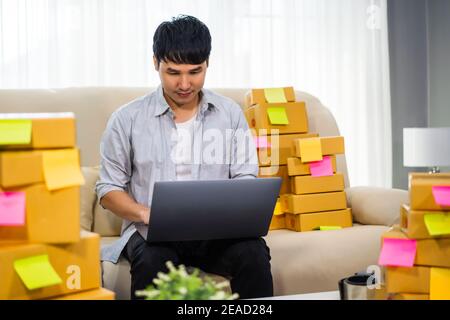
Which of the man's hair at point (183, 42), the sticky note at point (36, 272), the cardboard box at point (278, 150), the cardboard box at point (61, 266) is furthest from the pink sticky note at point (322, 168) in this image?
the sticky note at point (36, 272)

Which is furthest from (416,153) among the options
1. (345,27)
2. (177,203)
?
(177,203)

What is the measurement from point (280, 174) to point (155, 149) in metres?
0.69

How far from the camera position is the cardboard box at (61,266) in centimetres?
133

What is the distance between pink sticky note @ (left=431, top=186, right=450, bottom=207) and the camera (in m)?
1.53

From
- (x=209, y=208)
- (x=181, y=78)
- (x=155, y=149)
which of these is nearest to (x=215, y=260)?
(x=209, y=208)

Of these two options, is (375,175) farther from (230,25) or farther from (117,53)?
(117,53)

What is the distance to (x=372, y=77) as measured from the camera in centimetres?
426

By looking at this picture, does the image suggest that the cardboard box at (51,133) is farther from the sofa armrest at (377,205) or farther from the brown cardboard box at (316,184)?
the sofa armrest at (377,205)

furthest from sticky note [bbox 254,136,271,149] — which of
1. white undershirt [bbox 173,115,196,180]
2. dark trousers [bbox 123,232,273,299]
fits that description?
dark trousers [bbox 123,232,273,299]

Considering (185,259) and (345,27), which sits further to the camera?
(345,27)

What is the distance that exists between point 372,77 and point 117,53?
1.58 m

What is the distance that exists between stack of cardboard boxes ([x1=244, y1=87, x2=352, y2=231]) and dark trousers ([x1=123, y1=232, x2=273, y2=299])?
62cm

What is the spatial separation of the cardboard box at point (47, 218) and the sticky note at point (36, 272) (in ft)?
0.14

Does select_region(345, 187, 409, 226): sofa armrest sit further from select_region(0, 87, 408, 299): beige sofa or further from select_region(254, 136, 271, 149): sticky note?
select_region(254, 136, 271, 149): sticky note
